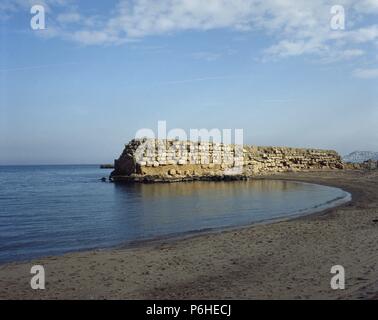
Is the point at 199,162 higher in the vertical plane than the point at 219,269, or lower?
higher

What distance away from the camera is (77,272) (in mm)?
9852

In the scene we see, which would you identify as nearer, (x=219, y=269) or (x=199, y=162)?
(x=219, y=269)

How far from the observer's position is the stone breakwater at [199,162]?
53.0m

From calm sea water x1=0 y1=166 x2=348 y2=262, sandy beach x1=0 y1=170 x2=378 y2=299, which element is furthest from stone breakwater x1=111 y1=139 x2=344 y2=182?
sandy beach x1=0 y1=170 x2=378 y2=299

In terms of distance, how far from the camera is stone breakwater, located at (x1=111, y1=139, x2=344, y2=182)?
53.0m

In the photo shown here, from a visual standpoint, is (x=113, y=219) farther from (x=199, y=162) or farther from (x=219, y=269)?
(x=199, y=162)

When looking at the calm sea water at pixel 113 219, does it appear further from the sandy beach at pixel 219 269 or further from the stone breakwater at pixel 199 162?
the stone breakwater at pixel 199 162

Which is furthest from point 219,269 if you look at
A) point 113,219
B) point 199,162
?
point 199,162

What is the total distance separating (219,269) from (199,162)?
1911 inches

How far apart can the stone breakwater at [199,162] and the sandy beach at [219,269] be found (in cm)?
3794

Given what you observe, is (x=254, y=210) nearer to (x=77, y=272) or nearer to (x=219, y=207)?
(x=219, y=207)

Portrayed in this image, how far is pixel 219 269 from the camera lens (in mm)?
9734

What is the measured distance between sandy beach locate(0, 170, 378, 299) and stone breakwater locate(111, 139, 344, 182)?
37938 millimetres
